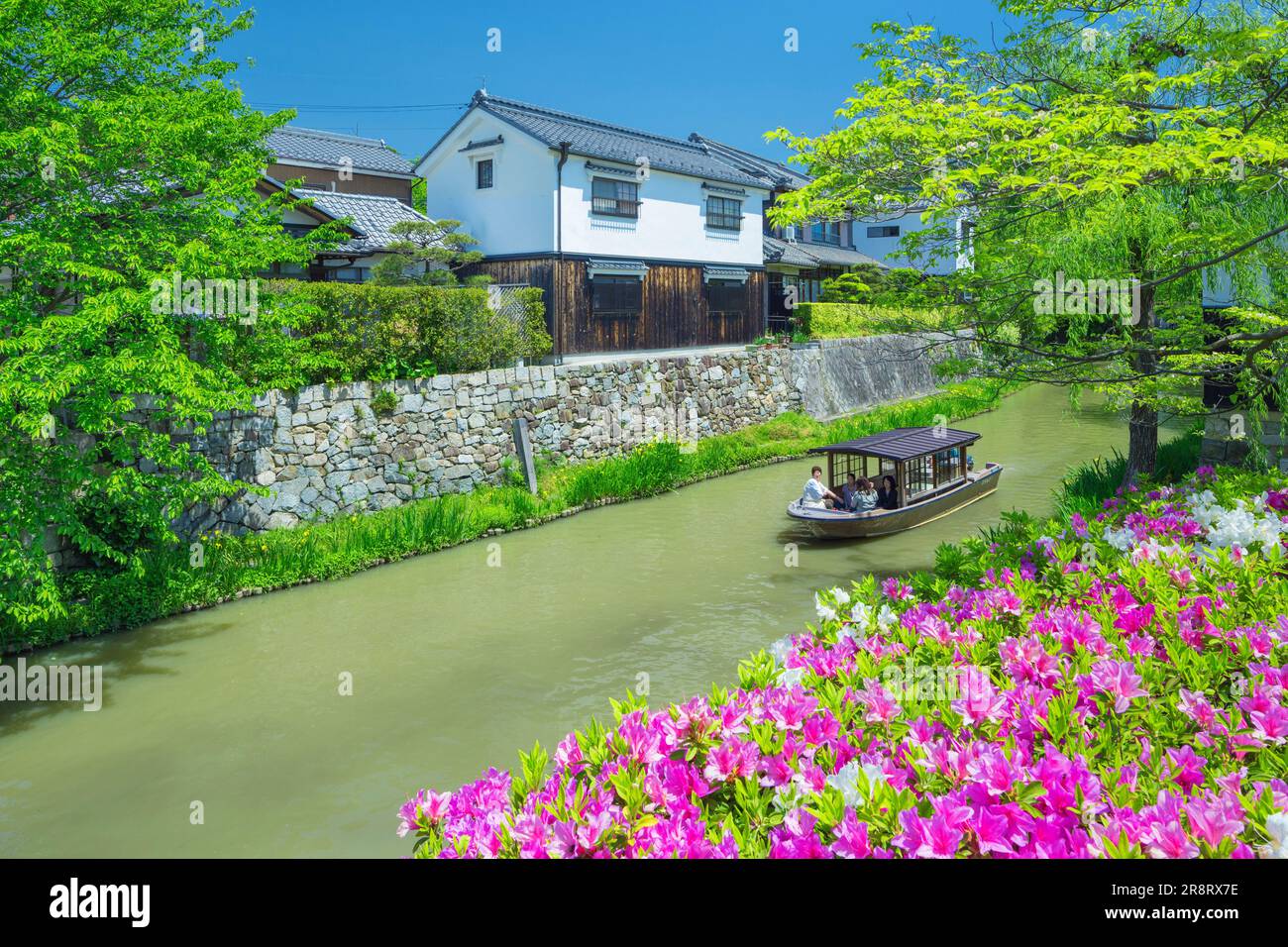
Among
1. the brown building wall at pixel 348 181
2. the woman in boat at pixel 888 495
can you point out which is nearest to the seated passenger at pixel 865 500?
the woman in boat at pixel 888 495

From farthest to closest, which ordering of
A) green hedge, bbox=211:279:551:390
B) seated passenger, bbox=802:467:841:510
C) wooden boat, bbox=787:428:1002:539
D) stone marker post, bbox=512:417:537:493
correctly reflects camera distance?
stone marker post, bbox=512:417:537:493, seated passenger, bbox=802:467:841:510, wooden boat, bbox=787:428:1002:539, green hedge, bbox=211:279:551:390

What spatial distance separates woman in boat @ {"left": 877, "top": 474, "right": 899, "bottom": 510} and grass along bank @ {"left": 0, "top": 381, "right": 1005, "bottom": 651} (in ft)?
6.78

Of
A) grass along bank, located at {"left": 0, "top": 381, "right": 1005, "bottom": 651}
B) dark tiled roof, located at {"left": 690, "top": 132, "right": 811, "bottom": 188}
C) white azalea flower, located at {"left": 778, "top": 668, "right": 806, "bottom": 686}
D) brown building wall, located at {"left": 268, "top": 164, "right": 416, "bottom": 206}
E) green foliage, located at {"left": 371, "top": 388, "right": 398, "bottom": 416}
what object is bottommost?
grass along bank, located at {"left": 0, "top": 381, "right": 1005, "bottom": 651}

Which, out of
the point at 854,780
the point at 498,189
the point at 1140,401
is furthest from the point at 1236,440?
the point at 498,189

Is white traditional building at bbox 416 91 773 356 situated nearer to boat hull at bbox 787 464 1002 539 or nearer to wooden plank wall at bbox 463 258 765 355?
wooden plank wall at bbox 463 258 765 355

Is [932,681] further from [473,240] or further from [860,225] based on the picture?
[860,225]

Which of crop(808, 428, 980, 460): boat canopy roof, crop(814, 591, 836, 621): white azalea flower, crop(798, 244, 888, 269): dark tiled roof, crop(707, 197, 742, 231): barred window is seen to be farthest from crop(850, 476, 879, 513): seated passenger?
crop(798, 244, 888, 269): dark tiled roof

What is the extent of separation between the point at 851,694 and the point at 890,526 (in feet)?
44.3

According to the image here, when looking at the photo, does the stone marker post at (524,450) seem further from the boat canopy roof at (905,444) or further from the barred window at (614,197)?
the barred window at (614,197)

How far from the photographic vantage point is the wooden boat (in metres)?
16.8

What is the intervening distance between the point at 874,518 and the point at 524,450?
303 inches

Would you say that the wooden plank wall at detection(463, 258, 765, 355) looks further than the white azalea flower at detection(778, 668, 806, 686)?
Yes

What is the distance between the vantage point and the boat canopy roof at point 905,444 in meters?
17.4

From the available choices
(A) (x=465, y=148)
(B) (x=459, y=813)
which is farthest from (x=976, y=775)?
(A) (x=465, y=148)
